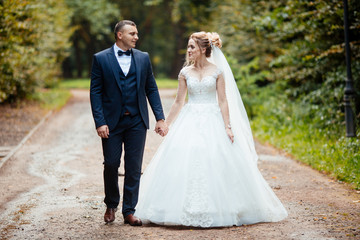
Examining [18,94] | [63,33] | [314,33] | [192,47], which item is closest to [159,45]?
[63,33]

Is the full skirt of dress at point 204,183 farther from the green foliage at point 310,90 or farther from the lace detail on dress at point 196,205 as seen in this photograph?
the green foliage at point 310,90

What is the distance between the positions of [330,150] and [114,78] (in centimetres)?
564

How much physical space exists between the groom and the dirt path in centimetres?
48

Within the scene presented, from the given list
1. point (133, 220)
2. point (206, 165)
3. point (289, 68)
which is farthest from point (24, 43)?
point (206, 165)

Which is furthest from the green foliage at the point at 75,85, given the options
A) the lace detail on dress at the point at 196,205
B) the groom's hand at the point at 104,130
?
the lace detail on dress at the point at 196,205

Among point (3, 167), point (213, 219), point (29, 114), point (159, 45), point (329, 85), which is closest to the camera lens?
point (213, 219)

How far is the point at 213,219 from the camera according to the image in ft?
17.9

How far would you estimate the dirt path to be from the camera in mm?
5312

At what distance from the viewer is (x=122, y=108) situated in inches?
221

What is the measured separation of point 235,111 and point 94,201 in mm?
2409

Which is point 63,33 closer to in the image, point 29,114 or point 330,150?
point 29,114

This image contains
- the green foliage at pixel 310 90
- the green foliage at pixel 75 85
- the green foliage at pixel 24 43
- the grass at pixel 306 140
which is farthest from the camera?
the green foliage at pixel 75 85

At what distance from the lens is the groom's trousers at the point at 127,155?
5641mm

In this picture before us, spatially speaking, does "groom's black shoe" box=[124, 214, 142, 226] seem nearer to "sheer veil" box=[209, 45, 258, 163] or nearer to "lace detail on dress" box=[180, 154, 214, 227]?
"lace detail on dress" box=[180, 154, 214, 227]
